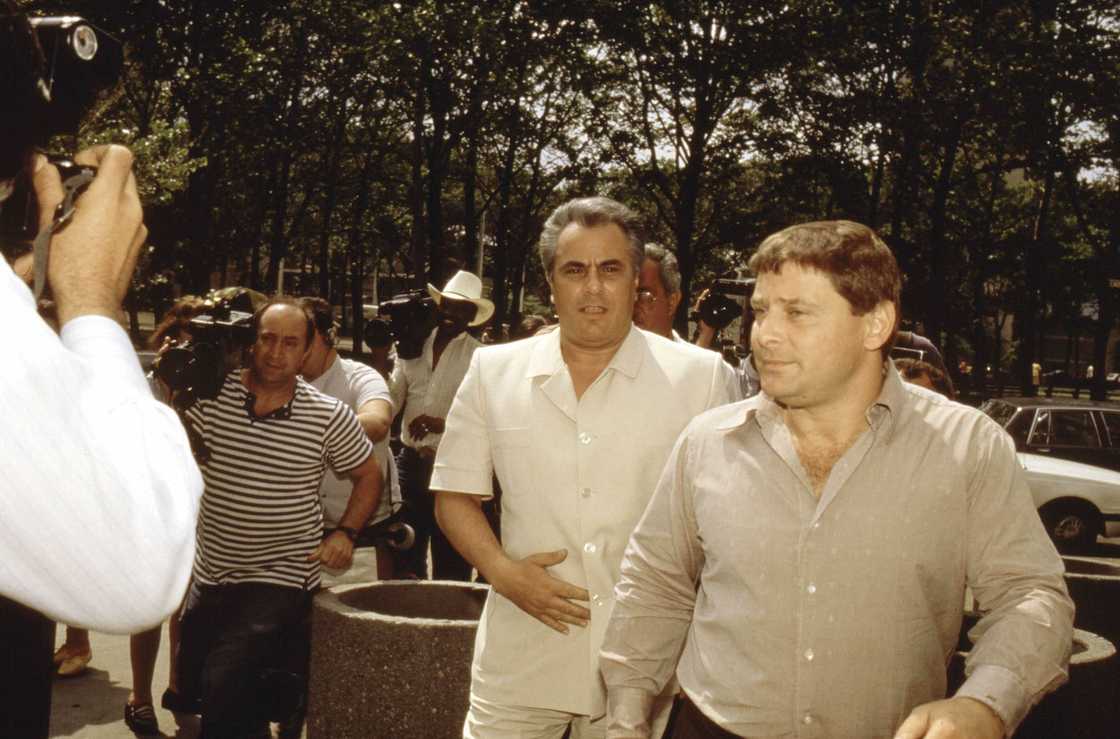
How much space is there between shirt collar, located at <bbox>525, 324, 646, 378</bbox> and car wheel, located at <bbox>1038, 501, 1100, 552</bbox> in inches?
457

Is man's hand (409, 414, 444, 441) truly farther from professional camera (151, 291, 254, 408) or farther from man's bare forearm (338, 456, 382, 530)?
professional camera (151, 291, 254, 408)

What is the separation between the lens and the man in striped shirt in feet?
15.7

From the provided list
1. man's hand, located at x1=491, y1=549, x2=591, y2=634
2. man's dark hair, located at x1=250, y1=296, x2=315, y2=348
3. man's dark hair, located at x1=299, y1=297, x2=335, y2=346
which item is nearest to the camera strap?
man's hand, located at x1=491, y1=549, x2=591, y2=634

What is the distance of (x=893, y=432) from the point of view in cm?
271

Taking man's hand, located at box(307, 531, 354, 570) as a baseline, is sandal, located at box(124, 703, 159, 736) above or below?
below

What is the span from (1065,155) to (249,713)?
24.7 meters

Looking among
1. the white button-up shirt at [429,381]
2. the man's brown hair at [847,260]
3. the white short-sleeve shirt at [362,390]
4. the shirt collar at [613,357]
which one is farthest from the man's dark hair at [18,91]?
the white button-up shirt at [429,381]

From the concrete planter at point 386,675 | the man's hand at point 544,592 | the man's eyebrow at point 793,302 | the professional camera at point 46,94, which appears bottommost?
the concrete planter at point 386,675

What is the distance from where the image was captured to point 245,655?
464 cm

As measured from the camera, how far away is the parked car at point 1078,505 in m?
14.0

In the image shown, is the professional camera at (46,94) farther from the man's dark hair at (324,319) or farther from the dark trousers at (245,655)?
the man's dark hair at (324,319)

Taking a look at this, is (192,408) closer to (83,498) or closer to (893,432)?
(893,432)

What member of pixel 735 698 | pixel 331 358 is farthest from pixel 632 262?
pixel 331 358

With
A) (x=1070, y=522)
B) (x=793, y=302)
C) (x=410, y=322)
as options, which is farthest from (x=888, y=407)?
(x=1070, y=522)
